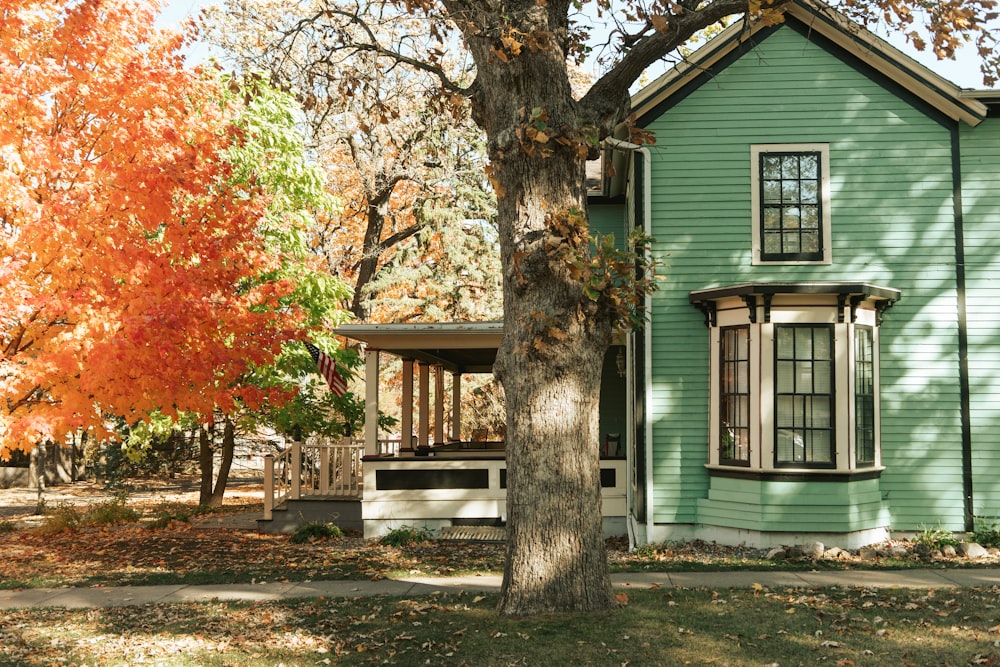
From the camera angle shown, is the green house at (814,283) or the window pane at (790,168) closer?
the green house at (814,283)

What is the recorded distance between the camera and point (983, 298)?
13.2 metres

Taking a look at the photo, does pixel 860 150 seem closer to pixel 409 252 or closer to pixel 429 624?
pixel 429 624

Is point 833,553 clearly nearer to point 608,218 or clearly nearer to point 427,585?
point 427,585

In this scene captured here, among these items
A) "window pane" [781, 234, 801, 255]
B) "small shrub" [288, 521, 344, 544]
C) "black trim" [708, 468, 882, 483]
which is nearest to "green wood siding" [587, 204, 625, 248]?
"window pane" [781, 234, 801, 255]

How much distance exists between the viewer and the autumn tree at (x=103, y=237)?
10.1 m

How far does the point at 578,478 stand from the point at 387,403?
74.1 ft

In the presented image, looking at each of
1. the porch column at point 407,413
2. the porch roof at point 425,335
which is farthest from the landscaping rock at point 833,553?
the porch column at point 407,413

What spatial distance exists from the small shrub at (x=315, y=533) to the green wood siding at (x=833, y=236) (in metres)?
5.31

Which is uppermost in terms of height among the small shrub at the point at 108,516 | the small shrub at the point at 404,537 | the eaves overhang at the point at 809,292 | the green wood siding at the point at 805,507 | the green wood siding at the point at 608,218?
the green wood siding at the point at 608,218

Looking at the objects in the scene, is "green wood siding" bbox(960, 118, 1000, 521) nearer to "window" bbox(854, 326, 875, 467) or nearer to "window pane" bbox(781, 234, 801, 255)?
"window" bbox(854, 326, 875, 467)

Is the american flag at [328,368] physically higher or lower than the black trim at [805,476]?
higher

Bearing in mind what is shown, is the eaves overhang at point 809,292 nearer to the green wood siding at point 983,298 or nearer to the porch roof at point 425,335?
the green wood siding at point 983,298

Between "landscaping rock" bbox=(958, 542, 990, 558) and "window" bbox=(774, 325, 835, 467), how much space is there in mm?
2060

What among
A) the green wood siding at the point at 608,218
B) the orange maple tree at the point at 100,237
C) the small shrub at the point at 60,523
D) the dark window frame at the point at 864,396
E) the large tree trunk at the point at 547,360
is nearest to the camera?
the large tree trunk at the point at 547,360
